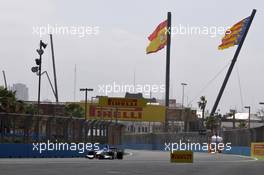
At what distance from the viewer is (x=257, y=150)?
194ft

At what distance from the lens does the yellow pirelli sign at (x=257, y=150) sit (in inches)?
2279

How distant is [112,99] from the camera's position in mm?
64750

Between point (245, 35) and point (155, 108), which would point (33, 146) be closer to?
point (245, 35)

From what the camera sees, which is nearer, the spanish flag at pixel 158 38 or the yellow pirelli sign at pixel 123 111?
the yellow pirelli sign at pixel 123 111

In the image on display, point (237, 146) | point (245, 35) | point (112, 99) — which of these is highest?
point (245, 35)

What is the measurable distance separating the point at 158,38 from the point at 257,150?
28.7m

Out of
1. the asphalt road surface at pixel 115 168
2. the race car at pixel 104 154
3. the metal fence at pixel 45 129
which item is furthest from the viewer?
the race car at pixel 104 154

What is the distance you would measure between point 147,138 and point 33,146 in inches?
2506

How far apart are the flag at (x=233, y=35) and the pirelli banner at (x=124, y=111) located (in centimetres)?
1143

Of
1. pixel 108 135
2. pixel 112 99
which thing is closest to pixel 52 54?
pixel 112 99

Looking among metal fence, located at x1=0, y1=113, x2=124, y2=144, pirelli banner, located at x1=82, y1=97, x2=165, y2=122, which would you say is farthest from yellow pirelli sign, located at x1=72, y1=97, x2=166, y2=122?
metal fence, located at x1=0, y1=113, x2=124, y2=144

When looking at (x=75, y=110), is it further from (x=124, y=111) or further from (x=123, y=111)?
(x=123, y=111)

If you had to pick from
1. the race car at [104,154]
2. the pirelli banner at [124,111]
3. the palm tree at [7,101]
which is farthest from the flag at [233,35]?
the race car at [104,154]

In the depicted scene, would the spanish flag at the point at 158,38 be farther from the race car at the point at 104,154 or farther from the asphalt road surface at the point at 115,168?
the asphalt road surface at the point at 115,168
